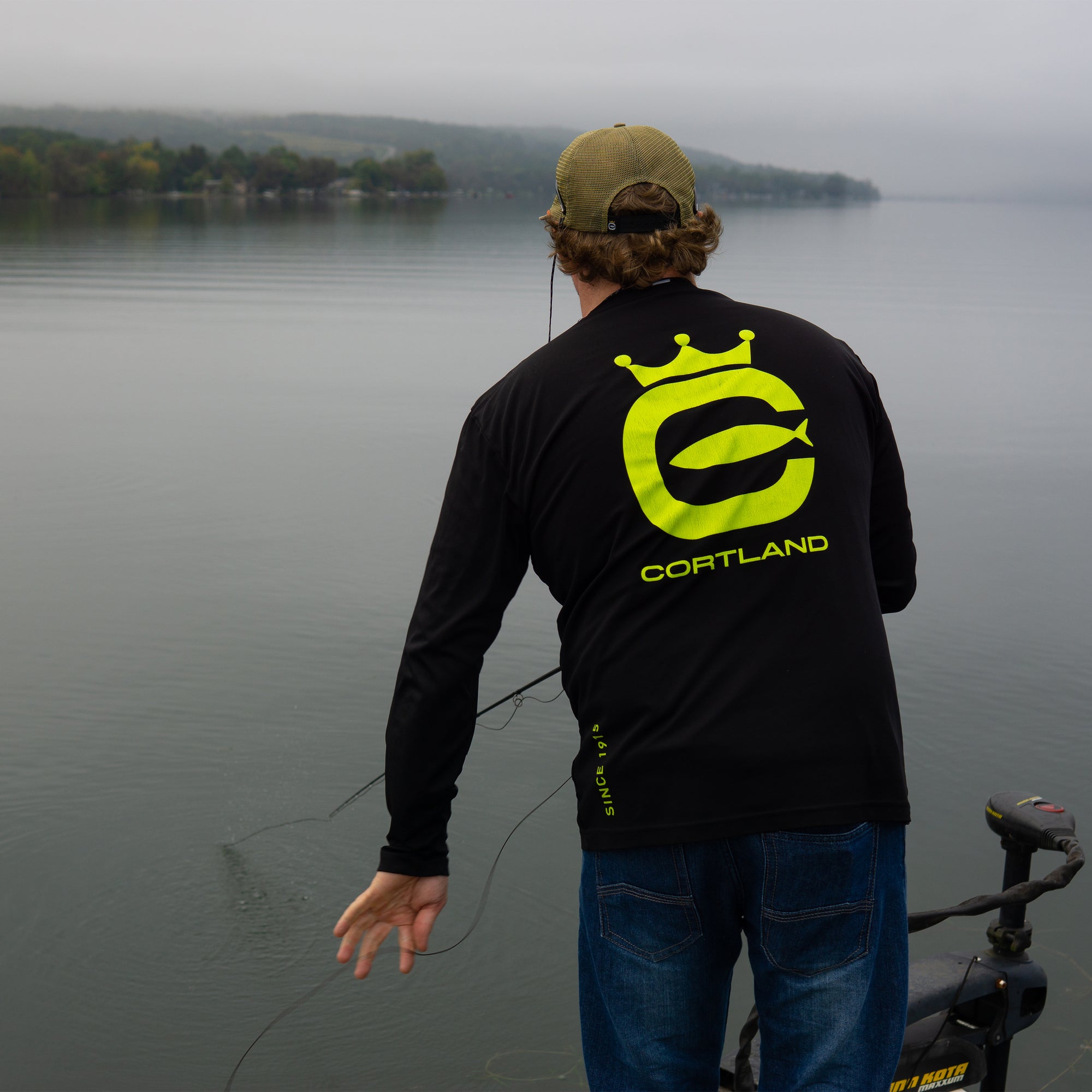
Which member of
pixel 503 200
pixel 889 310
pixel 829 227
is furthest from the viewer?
pixel 503 200

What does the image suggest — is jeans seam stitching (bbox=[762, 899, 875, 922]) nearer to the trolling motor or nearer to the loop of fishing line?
the trolling motor

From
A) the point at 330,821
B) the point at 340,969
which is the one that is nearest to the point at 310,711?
the point at 330,821

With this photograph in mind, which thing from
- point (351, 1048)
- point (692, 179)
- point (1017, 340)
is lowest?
point (351, 1048)

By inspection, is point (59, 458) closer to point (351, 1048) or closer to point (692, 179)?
point (351, 1048)

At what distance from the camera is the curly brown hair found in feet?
4.90

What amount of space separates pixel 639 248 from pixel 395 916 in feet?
3.14

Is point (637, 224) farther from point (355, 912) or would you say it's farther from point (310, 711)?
point (310, 711)

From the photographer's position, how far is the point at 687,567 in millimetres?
1341

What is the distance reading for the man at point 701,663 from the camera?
133 cm

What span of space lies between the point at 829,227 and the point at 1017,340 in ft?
134

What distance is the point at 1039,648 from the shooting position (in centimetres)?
527

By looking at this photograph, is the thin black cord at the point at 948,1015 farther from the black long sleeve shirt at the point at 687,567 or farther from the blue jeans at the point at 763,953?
the black long sleeve shirt at the point at 687,567

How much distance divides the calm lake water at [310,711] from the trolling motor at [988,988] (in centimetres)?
61

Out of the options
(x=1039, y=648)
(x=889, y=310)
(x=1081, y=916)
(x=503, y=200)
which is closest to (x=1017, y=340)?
(x=889, y=310)
